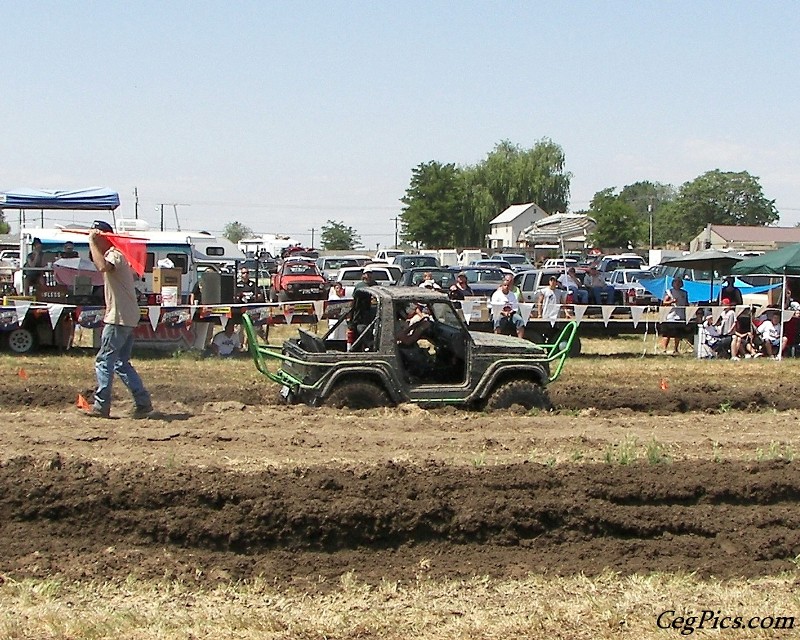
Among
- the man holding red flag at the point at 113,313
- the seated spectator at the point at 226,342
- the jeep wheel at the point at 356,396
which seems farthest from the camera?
the seated spectator at the point at 226,342

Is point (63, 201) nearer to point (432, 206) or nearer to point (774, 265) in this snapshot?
point (774, 265)

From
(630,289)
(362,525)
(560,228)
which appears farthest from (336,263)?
(362,525)

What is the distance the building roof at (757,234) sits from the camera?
77812 mm

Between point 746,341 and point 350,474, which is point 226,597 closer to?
point 350,474

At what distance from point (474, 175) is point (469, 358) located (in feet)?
273

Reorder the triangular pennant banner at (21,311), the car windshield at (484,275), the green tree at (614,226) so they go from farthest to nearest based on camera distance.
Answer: the green tree at (614,226) → the car windshield at (484,275) → the triangular pennant banner at (21,311)

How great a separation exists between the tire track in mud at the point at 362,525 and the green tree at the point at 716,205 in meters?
104

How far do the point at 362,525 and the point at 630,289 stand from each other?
2491cm

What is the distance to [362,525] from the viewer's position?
6906 millimetres

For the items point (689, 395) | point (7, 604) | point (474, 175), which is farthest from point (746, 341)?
point (474, 175)

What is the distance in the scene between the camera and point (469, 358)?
36.6 ft

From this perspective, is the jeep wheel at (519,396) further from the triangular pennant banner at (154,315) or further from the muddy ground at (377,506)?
the triangular pennant banner at (154,315)

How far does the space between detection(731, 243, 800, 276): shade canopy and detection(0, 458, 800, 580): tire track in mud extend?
1415 cm

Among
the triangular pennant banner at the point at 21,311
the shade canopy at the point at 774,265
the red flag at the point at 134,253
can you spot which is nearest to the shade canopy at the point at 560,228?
the shade canopy at the point at 774,265
